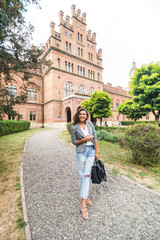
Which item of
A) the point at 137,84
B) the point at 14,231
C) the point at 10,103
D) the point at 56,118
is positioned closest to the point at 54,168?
the point at 14,231

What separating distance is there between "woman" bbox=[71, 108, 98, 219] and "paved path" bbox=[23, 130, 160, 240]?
0.32 metres

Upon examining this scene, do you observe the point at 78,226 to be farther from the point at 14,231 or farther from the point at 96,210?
the point at 14,231

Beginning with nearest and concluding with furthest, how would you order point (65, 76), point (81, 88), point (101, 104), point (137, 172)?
point (137, 172) < point (101, 104) < point (65, 76) < point (81, 88)

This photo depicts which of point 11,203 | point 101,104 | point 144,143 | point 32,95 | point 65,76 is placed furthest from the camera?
point 32,95

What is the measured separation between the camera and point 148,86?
413 inches

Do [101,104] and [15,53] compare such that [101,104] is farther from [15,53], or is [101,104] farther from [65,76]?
[65,76]

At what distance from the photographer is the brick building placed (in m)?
23.6

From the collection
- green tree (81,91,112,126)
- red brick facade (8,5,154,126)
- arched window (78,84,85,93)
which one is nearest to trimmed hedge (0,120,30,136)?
red brick facade (8,5,154,126)

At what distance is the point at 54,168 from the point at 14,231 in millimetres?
2674

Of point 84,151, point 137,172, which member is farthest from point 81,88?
point 84,151

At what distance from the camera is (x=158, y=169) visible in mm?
4195

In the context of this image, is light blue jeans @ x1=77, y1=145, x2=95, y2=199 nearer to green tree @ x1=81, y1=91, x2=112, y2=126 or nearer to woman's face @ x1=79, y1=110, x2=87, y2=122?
woman's face @ x1=79, y1=110, x2=87, y2=122

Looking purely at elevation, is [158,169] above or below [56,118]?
below

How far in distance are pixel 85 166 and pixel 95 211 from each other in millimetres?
892
